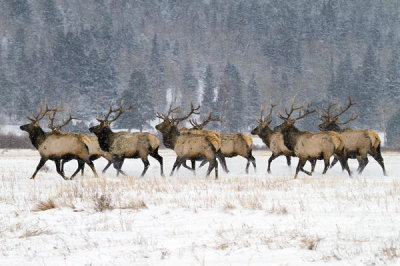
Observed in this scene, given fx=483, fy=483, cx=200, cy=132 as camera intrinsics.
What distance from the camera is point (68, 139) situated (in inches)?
494

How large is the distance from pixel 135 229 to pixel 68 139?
7.40 metres

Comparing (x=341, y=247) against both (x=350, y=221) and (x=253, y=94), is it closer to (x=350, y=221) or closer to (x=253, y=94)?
(x=350, y=221)

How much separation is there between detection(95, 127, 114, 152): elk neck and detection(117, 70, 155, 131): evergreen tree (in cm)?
4469

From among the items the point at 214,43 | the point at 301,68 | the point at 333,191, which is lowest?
the point at 333,191

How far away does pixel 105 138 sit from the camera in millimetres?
14469

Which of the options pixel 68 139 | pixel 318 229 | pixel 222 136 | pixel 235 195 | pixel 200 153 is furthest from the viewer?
pixel 222 136

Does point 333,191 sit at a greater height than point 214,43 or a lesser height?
lesser

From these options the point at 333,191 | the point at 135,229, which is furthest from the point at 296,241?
the point at 333,191

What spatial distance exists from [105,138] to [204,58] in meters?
117

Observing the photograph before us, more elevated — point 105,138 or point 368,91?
point 368,91

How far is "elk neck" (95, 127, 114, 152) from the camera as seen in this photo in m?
14.4

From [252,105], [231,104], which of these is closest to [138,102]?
[231,104]

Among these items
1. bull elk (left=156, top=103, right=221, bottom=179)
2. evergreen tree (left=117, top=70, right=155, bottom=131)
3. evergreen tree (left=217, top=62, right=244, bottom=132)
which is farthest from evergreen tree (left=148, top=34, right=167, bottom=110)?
bull elk (left=156, top=103, right=221, bottom=179)

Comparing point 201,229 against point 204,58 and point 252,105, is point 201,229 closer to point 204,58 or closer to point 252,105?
point 252,105
